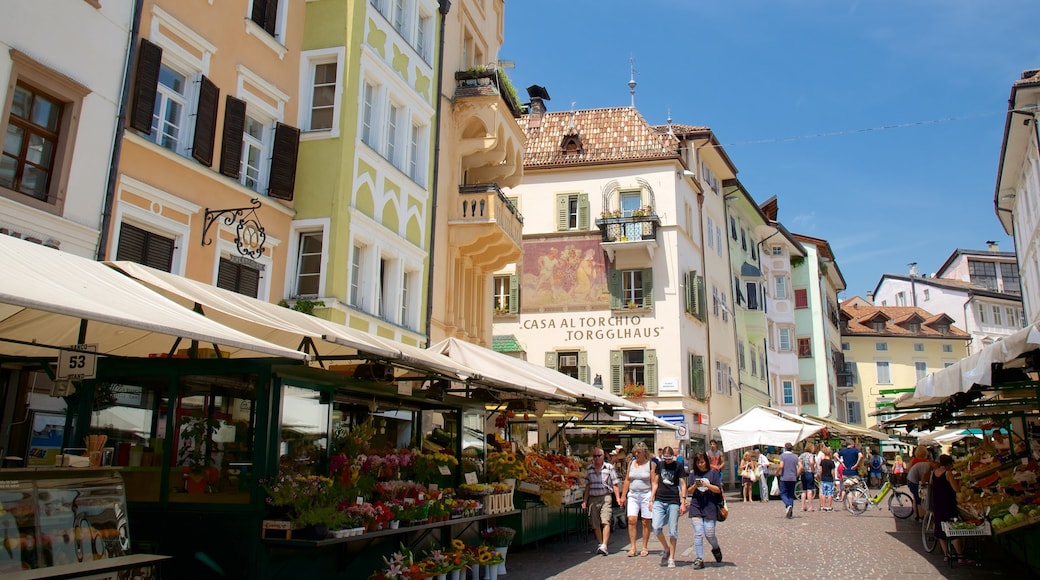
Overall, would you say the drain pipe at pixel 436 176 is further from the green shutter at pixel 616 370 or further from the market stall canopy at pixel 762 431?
the green shutter at pixel 616 370

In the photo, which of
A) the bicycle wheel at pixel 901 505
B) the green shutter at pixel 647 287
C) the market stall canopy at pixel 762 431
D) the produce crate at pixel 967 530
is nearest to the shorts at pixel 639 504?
the produce crate at pixel 967 530

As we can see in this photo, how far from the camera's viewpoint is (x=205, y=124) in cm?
1407

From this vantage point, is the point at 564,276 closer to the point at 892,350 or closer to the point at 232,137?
the point at 232,137

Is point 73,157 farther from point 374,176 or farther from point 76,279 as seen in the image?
point 374,176

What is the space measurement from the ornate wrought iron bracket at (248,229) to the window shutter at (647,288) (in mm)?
22143

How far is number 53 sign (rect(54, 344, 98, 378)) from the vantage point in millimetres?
7879

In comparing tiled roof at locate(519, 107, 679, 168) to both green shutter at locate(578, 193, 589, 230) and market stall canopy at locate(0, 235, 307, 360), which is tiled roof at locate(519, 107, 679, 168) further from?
market stall canopy at locate(0, 235, 307, 360)

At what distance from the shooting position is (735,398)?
42.3 metres

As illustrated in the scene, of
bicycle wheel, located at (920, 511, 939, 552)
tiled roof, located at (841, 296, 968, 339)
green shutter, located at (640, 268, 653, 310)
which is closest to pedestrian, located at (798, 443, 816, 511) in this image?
green shutter, located at (640, 268, 653, 310)

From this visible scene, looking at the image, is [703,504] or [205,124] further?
[205,124]

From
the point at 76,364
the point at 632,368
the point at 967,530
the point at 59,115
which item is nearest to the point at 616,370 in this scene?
the point at 632,368

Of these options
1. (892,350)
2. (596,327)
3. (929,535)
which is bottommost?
(929,535)

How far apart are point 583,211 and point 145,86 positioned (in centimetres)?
2555

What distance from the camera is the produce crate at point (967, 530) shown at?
12.4 m
